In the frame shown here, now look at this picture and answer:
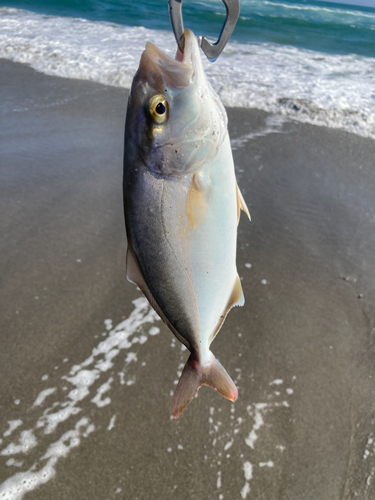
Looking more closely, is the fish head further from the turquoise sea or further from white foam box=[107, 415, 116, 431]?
the turquoise sea

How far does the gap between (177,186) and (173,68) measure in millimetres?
324

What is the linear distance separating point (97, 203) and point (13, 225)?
2.58ft

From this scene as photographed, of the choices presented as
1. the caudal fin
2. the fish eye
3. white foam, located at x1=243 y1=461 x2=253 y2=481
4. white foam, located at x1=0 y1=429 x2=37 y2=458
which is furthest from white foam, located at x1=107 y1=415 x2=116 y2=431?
the fish eye

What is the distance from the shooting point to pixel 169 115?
1133 millimetres

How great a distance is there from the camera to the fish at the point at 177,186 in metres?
1.12

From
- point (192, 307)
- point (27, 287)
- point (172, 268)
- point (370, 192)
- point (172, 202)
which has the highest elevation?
point (172, 202)

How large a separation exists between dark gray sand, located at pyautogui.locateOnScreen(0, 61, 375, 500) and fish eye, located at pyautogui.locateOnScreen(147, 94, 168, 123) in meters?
1.76

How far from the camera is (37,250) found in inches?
129

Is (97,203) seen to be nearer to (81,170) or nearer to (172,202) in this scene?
(81,170)

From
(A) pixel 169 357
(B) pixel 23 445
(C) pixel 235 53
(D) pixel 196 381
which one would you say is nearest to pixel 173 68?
(D) pixel 196 381

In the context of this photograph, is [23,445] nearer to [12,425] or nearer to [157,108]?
[12,425]

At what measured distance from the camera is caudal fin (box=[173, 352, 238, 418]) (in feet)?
4.39

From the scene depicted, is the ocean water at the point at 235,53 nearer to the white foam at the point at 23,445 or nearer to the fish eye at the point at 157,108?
the fish eye at the point at 157,108

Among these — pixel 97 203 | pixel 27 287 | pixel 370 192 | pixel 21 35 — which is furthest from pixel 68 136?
pixel 21 35
